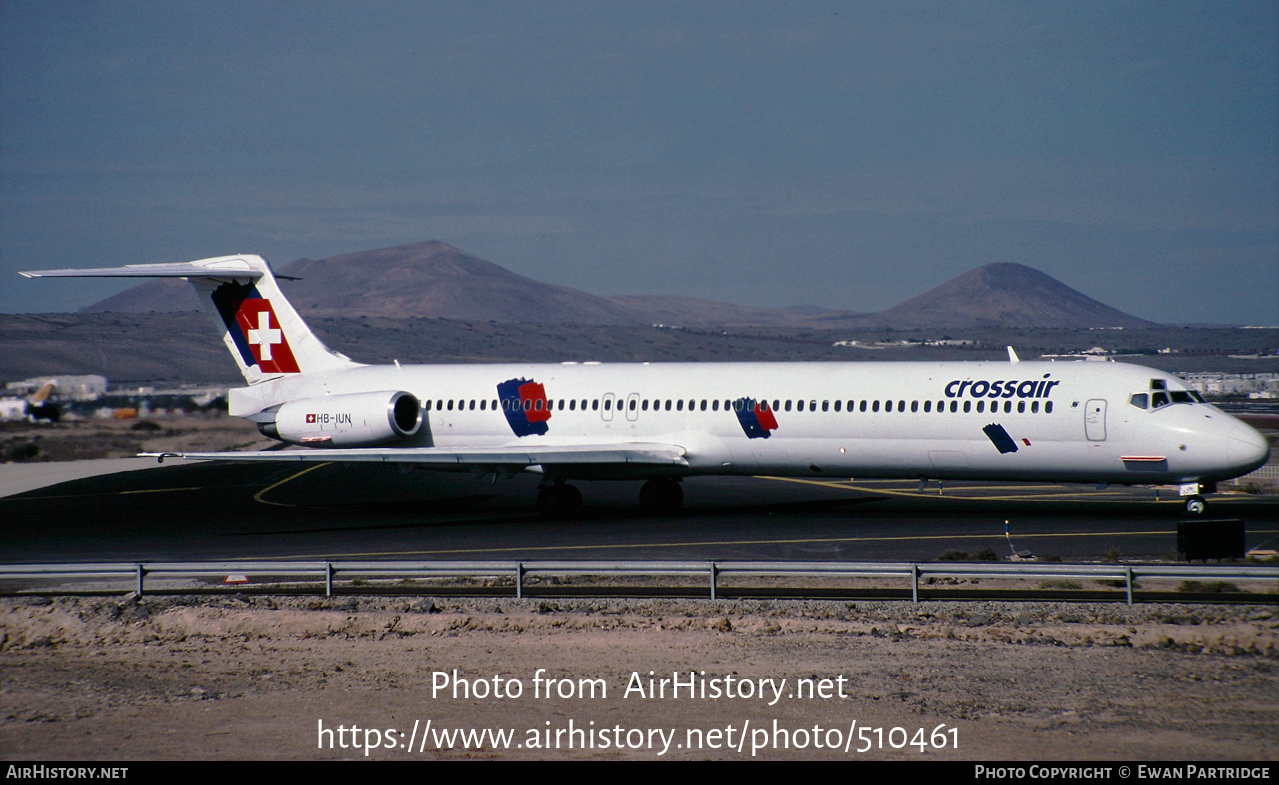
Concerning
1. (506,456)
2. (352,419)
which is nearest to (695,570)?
(506,456)

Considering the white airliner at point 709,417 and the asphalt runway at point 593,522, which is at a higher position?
the white airliner at point 709,417

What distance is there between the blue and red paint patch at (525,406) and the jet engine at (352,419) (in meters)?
2.59

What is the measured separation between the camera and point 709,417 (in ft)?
94.4

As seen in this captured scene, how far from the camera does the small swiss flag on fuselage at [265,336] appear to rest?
111ft

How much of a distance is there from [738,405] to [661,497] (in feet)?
10.2

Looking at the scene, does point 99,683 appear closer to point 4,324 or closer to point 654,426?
point 654,426

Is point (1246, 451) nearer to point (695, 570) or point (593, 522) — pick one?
point (695, 570)

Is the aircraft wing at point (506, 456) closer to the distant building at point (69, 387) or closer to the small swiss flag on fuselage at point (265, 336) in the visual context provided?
the small swiss flag on fuselage at point (265, 336)

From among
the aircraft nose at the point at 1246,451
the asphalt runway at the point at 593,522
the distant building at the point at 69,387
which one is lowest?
the asphalt runway at the point at 593,522

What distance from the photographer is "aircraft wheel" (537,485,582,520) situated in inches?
1139

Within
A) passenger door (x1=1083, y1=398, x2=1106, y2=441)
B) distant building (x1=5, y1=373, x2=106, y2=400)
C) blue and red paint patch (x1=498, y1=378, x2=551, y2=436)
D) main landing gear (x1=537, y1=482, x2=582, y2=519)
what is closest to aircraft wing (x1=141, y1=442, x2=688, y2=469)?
main landing gear (x1=537, y1=482, x2=582, y2=519)

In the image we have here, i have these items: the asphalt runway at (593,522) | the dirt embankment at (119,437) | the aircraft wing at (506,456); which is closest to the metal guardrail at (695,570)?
the asphalt runway at (593,522)
